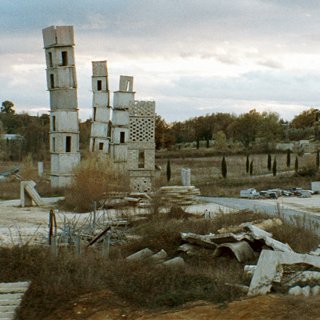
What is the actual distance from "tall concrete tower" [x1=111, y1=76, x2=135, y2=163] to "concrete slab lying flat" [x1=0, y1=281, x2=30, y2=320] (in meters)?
23.2

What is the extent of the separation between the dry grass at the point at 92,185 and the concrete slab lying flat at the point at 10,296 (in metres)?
11.0

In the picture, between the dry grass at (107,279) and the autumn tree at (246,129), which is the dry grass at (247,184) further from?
the autumn tree at (246,129)

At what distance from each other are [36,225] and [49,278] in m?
7.72

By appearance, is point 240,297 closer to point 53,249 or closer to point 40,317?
point 40,317

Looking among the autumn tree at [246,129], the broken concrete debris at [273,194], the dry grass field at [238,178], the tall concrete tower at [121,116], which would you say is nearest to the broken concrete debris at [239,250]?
the broken concrete debris at [273,194]

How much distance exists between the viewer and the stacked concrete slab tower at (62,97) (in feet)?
89.6

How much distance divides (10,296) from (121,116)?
953 inches

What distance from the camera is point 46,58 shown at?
27906 millimetres

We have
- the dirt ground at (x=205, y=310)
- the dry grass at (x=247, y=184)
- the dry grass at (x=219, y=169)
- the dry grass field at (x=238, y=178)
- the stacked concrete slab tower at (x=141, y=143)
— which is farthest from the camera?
the dry grass at (x=219, y=169)

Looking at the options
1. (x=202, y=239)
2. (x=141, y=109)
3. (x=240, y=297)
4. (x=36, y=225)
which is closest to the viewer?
(x=240, y=297)

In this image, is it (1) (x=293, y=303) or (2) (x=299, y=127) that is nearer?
(1) (x=293, y=303)

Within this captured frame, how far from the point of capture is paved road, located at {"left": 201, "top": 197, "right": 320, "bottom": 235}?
1514 cm

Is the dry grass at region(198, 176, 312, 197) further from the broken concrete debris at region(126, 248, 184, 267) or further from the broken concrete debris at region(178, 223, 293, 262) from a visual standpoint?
the broken concrete debris at region(126, 248, 184, 267)

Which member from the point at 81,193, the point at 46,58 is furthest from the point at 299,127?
the point at 81,193
